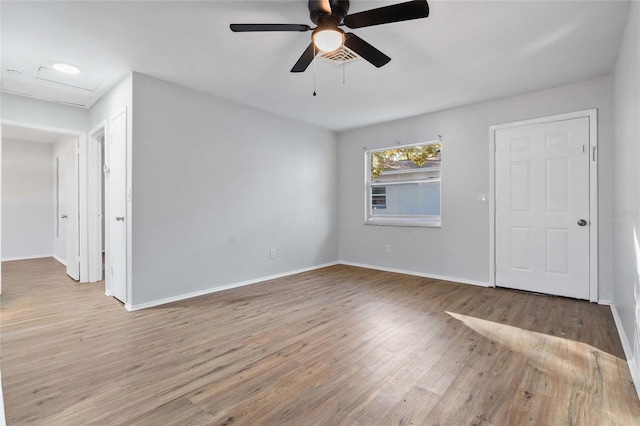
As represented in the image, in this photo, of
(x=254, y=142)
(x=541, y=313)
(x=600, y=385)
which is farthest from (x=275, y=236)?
(x=600, y=385)

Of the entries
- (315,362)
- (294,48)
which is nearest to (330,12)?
(294,48)

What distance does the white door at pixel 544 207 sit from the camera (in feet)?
11.7

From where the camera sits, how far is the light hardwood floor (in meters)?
1.66

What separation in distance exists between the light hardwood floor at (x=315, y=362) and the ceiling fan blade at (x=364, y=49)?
7.56ft

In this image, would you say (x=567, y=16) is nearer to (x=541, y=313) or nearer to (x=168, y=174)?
(x=541, y=313)

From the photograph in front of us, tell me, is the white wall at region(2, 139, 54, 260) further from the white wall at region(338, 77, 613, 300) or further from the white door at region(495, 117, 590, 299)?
the white door at region(495, 117, 590, 299)

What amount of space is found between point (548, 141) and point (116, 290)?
566 centimetres

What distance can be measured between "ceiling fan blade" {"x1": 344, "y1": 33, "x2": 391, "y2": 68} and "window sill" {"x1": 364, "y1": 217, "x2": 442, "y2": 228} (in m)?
3.02

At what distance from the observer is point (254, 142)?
Result: 4500 mm

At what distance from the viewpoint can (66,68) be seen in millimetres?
3199

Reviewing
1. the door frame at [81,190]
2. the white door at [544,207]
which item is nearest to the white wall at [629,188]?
the white door at [544,207]

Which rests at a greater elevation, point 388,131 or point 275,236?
point 388,131

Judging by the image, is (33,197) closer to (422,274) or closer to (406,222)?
(406,222)

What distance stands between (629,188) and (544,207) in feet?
5.12
